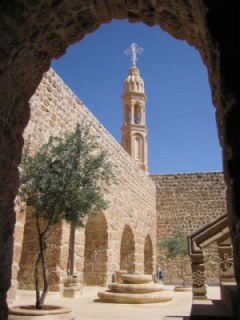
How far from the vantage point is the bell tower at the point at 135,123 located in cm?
2614

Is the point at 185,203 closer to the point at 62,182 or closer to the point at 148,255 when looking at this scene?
the point at 148,255

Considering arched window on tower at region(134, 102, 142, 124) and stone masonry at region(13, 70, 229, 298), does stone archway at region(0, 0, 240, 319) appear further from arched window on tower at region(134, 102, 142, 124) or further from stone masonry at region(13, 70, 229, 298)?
arched window on tower at region(134, 102, 142, 124)

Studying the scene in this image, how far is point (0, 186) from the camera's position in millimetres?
2891

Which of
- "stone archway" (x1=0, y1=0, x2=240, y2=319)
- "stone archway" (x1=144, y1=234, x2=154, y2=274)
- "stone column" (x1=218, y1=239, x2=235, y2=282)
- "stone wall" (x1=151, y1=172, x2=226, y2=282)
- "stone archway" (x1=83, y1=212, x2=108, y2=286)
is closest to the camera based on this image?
"stone archway" (x1=0, y1=0, x2=240, y2=319)

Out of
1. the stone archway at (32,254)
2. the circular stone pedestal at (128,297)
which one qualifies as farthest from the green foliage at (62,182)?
the circular stone pedestal at (128,297)

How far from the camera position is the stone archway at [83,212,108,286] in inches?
495

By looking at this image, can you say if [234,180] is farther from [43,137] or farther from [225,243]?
[43,137]

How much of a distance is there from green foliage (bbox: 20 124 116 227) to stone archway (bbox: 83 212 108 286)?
19.0 feet

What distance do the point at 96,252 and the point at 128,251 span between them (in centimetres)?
374

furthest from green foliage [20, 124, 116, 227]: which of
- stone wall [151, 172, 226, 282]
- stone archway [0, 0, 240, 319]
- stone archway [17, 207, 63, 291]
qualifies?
stone wall [151, 172, 226, 282]

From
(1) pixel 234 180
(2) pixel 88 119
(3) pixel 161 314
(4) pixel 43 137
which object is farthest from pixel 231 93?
(2) pixel 88 119

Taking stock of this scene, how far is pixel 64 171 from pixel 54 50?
3.49 m

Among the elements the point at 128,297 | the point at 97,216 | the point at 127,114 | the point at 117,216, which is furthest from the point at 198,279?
the point at 127,114

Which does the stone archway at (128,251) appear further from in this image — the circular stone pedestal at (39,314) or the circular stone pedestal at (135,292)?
the circular stone pedestal at (39,314)
